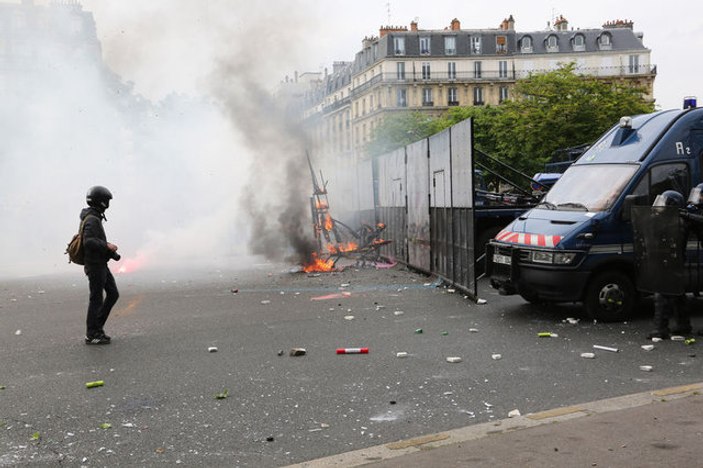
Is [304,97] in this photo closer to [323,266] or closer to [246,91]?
[246,91]

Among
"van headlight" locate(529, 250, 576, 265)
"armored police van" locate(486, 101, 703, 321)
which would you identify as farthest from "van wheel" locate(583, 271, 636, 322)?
"van headlight" locate(529, 250, 576, 265)

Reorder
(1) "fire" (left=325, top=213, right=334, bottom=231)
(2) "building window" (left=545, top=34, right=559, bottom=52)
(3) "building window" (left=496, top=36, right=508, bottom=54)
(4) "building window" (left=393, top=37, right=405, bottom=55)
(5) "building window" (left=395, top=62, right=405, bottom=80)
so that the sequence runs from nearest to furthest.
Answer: (1) "fire" (left=325, top=213, right=334, bottom=231), (5) "building window" (left=395, top=62, right=405, bottom=80), (4) "building window" (left=393, top=37, right=405, bottom=55), (3) "building window" (left=496, top=36, right=508, bottom=54), (2) "building window" (left=545, top=34, right=559, bottom=52)

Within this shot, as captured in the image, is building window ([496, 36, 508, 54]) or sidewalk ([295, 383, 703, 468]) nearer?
sidewalk ([295, 383, 703, 468])

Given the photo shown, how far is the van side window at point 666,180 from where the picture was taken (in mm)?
9656

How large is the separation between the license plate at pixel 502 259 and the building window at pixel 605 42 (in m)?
79.1

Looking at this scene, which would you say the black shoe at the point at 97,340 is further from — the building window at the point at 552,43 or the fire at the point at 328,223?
the building window at the point at 552,43

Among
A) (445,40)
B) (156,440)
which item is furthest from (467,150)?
(445,40)

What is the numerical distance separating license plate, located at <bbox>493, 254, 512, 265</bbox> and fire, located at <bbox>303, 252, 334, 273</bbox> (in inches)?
301

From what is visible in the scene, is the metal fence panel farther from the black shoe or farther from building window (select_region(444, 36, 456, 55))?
building window (select_region(444, 36, 456, 55))

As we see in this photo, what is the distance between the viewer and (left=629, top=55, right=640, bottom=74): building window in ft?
266

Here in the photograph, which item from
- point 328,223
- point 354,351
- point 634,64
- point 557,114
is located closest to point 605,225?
point 354,351

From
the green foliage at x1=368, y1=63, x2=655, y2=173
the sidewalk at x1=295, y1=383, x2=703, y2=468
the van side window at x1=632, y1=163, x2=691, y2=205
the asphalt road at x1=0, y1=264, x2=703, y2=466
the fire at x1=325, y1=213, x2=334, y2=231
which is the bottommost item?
the asphalt road at x1=0, y1=264, x2=703, y2=466

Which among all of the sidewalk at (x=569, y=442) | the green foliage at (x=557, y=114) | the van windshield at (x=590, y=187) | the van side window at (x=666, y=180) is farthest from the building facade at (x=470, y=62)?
the sidewalk at (x=569, y=442)

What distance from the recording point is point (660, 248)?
7.98 meters
